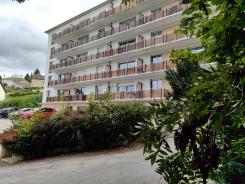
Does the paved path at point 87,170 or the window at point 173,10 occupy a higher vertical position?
the window at point 173,10

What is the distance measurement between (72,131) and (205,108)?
37.3 feet

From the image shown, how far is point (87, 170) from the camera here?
871 cm

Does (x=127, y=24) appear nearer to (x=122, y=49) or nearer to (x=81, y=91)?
(x=122, y=49)

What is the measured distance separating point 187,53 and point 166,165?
1.27 m

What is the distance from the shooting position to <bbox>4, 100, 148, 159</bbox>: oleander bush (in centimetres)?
1196

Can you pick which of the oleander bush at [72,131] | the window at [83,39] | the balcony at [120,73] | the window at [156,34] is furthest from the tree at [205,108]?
the window at [83,39]

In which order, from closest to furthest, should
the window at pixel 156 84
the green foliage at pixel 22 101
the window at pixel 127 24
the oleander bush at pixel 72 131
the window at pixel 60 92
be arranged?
the oleander bush at pixel 72 131 < the window at pixel 156 84 < the window at pixel 127 24 < the window at pixel 60 92 < the green foliage at pixel 22 101

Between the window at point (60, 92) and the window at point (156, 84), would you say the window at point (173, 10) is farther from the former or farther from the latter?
the window at point (60, 92)

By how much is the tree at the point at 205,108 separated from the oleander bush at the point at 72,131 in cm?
1060

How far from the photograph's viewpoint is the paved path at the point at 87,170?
743cm

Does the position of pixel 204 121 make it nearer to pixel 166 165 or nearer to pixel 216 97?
pixel 216 97

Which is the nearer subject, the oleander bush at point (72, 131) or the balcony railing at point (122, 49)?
the oleander bush at point (72, 131)

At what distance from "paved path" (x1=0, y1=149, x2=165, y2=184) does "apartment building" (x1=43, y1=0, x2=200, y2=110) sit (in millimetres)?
13133

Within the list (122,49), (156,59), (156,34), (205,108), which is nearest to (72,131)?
(205,108)
